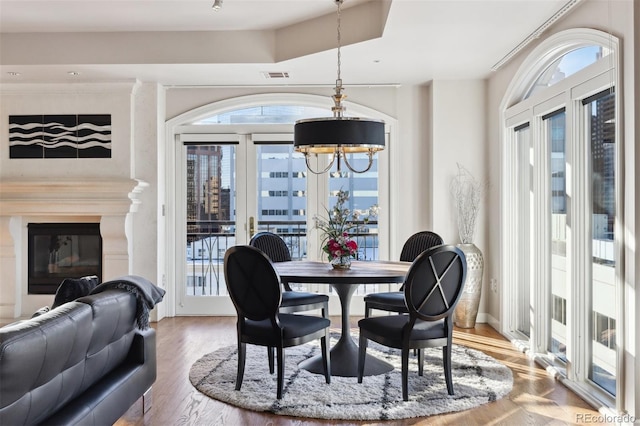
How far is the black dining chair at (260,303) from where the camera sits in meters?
3.26

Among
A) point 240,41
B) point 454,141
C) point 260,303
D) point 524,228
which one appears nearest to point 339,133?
point 260,303

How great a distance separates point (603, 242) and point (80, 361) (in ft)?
9.92

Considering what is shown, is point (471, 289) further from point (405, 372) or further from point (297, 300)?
point (405, 372)

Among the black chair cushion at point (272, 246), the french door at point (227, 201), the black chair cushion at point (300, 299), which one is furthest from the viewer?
the french door at point (227, 201)

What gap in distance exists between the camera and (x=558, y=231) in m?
4.07

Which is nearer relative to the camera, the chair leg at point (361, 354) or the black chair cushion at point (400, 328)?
the black chair cushion at point (400, 328)

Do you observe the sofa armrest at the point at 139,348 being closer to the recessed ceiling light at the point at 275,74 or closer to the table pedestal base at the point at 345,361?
the table pedestal base at the point at 345,361

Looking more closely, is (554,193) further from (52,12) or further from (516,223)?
(52,12)

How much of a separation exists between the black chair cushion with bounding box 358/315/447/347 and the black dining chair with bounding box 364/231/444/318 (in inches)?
22.5

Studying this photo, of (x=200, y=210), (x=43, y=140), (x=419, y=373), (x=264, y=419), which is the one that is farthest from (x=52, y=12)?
(x=419, y=373)

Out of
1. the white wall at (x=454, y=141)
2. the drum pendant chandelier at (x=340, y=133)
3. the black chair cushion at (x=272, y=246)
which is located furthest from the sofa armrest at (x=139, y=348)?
the white wall at (x=454, y=141)

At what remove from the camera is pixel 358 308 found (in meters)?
6.04

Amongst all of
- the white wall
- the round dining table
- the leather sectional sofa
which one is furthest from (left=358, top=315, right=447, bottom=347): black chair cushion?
the white wall

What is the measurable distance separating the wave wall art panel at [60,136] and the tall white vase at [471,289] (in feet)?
12.7
